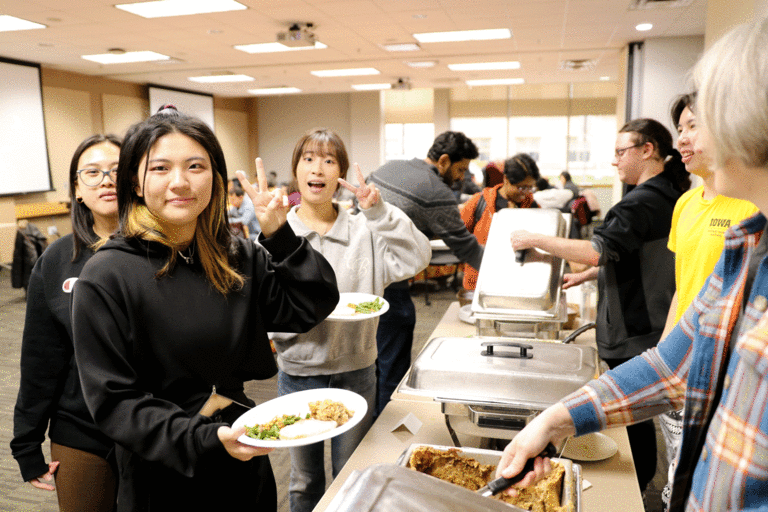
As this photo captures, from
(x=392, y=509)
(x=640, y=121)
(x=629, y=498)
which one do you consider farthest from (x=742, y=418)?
(x=640, y=121)

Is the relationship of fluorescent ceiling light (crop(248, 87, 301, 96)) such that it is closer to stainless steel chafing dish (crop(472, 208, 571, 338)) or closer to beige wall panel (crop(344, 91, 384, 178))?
Result: beige wall panel (crop(344, 91, 384, 178))

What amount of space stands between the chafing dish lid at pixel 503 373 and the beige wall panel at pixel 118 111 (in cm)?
902

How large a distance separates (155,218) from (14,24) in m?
5.77

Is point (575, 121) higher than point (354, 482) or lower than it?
higher

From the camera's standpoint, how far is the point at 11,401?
306 centimetres

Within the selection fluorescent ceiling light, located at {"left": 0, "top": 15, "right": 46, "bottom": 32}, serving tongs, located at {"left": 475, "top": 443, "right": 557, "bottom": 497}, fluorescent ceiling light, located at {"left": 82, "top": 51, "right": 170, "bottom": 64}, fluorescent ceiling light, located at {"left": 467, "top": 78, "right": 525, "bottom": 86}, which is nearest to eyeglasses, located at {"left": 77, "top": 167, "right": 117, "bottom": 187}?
serving tongs, located at {"left": 475, "top": 443, "right": 557, "bottom": 497}

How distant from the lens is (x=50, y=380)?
1229mm

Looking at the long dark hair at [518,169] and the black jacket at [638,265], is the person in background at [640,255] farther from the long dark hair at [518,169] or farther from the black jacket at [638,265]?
the long dark hair at [518,169]

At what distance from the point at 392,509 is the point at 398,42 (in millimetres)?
6366

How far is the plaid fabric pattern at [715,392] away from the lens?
0.60m

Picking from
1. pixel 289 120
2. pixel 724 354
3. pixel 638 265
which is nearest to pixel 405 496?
pixel 724 354

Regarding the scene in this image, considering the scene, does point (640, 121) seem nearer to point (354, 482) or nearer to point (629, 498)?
point (629, 498)

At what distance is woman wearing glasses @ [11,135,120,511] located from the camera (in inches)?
47.8

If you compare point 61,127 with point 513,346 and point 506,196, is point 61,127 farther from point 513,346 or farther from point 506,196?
point 513,346
